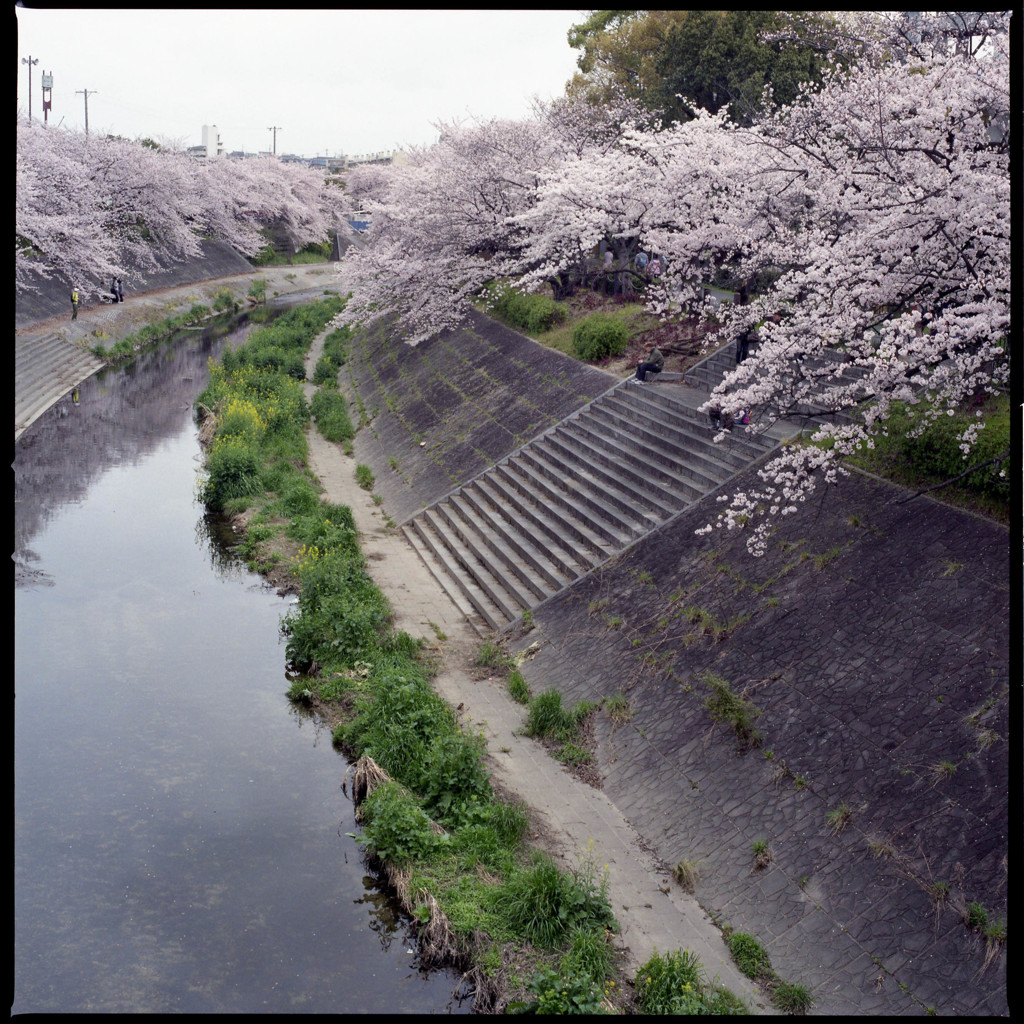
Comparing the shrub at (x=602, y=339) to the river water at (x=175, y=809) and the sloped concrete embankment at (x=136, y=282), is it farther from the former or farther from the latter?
the sloped concrete embankment at (x=136, y=282)

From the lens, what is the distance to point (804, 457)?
12.8 m

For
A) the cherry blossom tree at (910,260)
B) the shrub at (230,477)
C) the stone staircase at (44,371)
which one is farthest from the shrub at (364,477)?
the cherry blossom tree at (910,260)

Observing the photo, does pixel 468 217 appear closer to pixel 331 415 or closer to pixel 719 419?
pixel 331 415

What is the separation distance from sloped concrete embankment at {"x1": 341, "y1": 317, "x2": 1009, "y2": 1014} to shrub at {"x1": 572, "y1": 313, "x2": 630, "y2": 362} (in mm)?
8682

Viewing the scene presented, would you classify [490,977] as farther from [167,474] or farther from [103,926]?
[167,474]

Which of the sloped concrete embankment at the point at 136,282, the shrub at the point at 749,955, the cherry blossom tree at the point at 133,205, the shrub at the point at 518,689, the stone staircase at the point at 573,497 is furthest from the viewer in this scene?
the sloped concrete embankment at the point at 136,282

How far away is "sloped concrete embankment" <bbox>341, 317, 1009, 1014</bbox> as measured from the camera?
8.19 meters

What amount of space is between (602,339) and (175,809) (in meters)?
15.3

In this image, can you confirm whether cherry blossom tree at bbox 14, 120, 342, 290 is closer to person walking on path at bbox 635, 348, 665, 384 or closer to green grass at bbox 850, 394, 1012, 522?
person walking on path at bbox 635, 348, 665, 384

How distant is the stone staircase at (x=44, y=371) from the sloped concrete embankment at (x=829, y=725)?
2154 cm

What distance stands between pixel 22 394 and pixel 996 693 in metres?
30.0

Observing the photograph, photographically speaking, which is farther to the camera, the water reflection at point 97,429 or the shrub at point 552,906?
the water reflection at point 97,429

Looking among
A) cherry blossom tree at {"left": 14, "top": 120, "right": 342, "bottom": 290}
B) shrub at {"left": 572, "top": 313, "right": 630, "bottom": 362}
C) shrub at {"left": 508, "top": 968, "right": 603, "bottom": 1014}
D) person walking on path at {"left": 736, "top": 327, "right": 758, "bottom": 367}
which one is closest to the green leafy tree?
shrub at {"left": 572, "top": 313, "right": 630, "bottom": 362}

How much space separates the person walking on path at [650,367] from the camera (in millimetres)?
20641
